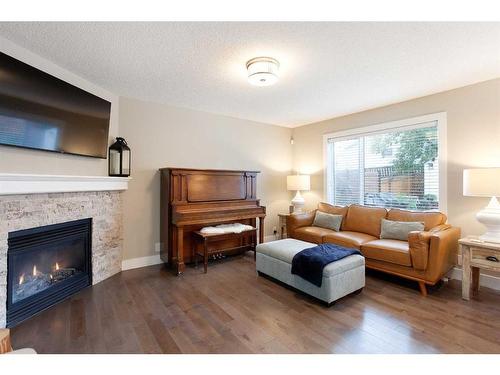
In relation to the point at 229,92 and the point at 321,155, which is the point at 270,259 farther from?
the point at 321,155

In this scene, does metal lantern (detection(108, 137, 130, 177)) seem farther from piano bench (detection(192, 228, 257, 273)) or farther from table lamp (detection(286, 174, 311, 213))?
table lamp (detection(286, 174, 311, 213))

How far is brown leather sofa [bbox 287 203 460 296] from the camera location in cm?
Result: 251

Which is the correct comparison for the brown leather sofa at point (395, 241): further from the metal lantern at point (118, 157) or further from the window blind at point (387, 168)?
the metal lantern at point (118, 157)

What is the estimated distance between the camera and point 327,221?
3.85 meters

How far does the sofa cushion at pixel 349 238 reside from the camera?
3117 millimetres

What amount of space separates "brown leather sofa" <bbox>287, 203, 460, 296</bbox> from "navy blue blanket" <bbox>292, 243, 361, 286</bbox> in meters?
0.52

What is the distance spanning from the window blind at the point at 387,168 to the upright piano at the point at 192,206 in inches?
67.1

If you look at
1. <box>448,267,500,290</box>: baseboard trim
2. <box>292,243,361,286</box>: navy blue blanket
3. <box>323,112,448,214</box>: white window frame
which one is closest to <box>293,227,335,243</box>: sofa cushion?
<box>292,243,361,286</box>: navy blue blanket

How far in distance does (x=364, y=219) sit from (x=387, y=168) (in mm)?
919

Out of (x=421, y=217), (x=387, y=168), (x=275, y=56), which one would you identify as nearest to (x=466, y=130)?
(x=387, y=168)

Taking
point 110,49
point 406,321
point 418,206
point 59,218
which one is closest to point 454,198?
point 418,206

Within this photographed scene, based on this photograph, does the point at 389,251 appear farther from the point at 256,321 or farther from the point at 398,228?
the point at 256,321

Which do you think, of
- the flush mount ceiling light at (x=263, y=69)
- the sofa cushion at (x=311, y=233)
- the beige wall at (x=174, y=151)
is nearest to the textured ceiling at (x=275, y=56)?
the flush mount ceiling light at (x=263, y=69)

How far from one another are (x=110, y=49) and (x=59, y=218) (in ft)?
5.75
